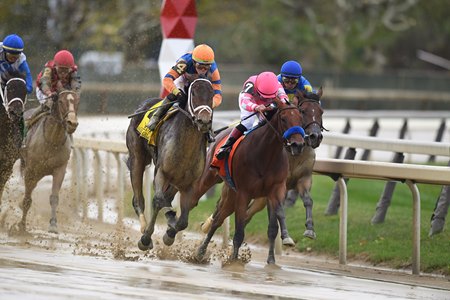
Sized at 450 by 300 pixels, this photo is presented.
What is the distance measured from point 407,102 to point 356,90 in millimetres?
2314

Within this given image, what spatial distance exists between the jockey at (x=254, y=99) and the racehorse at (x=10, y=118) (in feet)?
8.65

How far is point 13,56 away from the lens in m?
13.8

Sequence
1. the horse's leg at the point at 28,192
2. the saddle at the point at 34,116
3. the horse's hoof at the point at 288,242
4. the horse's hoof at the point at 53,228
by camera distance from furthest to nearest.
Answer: the saddle at the point at 34,116, the horse's leg at the point at 28,192, the horse's hoof at the point at 53,228, the horse's hoof at the point at 288,242

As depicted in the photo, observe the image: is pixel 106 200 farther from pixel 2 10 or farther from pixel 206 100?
pixel 2 10

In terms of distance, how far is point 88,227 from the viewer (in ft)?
48.9

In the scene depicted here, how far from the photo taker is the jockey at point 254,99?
38.9 feet

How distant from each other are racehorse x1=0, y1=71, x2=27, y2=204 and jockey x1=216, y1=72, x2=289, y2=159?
104 inches

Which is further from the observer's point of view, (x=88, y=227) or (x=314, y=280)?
(x=88, y=227)

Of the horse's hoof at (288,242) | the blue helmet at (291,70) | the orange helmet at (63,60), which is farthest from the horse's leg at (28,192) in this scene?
the horse's hoof at (288,242)

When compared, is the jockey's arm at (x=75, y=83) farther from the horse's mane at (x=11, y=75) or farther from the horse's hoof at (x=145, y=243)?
the horse's hoof at (x=145, y=243)

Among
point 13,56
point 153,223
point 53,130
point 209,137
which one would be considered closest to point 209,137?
point 209,137

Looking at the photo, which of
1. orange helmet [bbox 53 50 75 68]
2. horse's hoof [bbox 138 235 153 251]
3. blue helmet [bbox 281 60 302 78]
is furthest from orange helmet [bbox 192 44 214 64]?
orange helmet [bbox 53 50 75 68]

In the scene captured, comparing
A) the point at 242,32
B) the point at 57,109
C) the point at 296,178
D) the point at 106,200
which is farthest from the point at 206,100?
the point at 242,32

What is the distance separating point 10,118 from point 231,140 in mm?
3025
